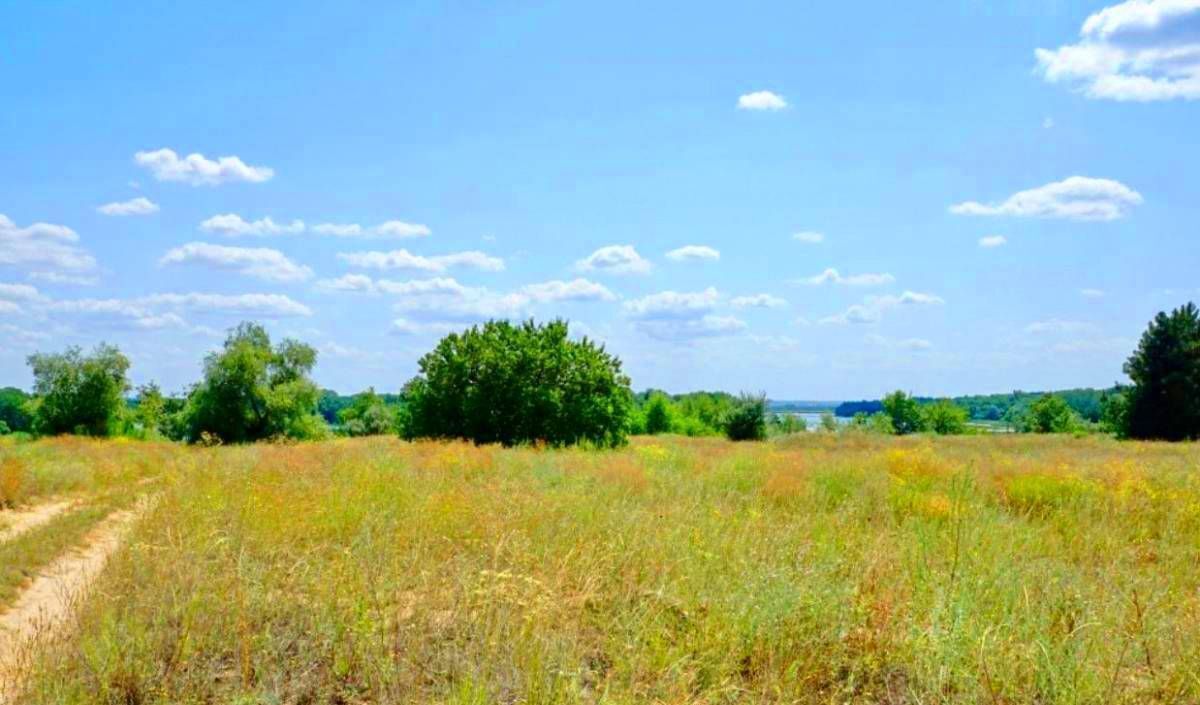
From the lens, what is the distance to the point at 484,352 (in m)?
37.8

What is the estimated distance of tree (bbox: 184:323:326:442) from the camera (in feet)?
182

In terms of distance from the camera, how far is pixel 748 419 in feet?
193

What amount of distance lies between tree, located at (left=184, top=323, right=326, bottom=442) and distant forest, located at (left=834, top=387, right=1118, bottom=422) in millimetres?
75979

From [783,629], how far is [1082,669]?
177 centimetres

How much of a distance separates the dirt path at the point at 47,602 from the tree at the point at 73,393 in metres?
51.4

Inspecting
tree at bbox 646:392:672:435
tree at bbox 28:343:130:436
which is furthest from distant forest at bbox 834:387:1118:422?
tree at bbox 28:343:130:436

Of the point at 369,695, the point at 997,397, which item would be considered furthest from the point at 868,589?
the point at 997,397

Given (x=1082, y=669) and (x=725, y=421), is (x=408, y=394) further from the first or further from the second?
(x=1082, y=669)

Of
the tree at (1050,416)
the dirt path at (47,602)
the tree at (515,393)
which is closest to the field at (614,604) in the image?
the dirt path at (47,602)

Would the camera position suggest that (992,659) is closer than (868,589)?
Yes

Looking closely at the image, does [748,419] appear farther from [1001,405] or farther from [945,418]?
[1001,405]

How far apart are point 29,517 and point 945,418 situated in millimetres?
102438

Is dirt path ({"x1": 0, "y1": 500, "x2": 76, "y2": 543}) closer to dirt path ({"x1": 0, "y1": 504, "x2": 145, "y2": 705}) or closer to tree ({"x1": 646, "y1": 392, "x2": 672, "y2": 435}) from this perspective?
dirt path ({"x1": 0, "y1": 504, "x2": 145, "y2": 705})

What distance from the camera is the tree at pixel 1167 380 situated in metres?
48.2
